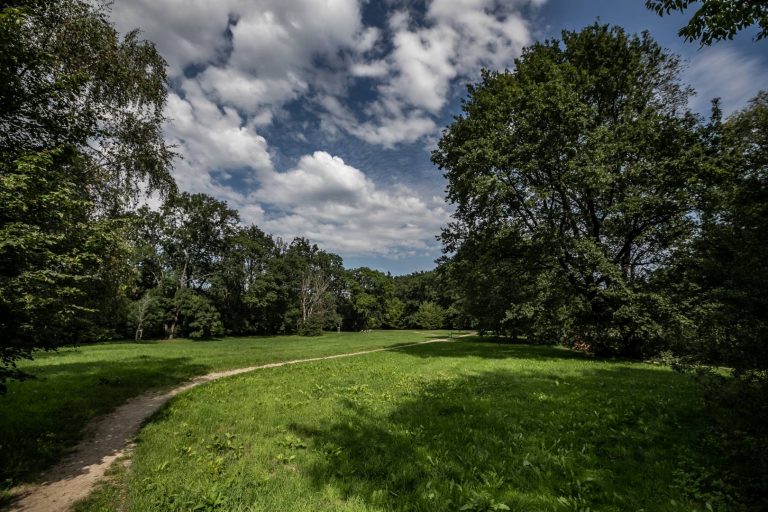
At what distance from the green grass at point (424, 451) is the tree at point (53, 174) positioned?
10.9 ft

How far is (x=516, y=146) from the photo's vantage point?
20.2 meters

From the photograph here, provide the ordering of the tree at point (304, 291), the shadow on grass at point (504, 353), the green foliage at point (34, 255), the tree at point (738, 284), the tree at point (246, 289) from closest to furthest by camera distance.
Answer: the tree at point (738, 284)
the green foliage at point (34, 255)
the shadow on grass at point (504, 353)
the tree at point (246, 289)
the tree at point (304, 291)

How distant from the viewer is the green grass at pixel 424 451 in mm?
5031

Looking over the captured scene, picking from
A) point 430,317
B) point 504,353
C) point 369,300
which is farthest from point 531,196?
point 430,317

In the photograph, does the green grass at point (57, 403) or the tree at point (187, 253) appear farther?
the tree at point (187, 253)

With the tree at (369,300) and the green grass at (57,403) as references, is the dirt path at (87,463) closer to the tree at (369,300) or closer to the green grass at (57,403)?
the green grass at (57,403)

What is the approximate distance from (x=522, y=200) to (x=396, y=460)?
18002 mm

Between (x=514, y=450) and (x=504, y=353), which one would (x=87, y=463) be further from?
(x=504, y=353)

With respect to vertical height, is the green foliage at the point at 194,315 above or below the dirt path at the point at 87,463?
above

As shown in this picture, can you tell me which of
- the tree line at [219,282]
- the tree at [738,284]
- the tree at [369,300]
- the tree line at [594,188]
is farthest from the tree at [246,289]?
the tree at [738,284]

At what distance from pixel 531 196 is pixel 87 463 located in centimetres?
2116

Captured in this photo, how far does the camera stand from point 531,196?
781 inches

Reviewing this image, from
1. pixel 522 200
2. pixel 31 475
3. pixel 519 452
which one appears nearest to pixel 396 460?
pixel 519 452

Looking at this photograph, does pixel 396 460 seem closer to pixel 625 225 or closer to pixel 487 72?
pixel 625 225
